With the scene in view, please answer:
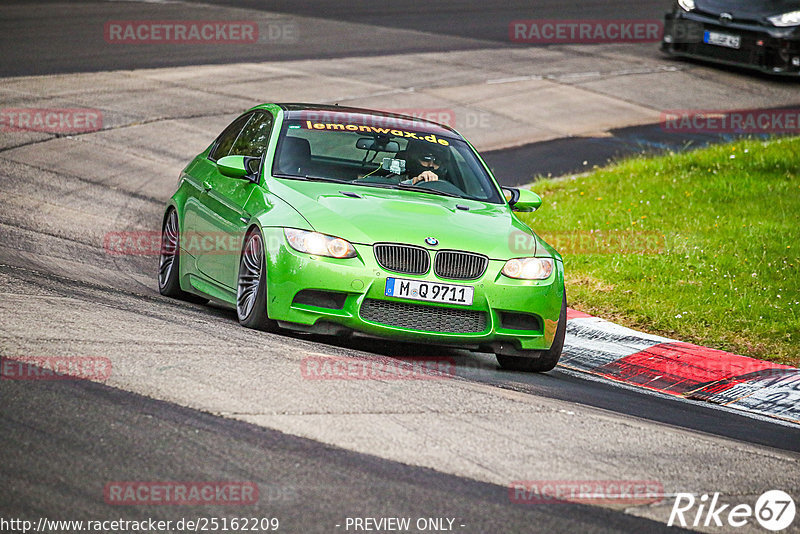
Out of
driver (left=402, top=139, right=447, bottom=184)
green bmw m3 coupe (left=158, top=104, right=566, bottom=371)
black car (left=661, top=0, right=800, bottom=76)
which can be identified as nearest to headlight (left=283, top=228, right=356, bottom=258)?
green bmw m3 coupe (left=158, top=104, right=566, bottom=371)

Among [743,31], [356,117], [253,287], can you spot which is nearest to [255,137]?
[356,117]

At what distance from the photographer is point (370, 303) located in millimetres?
7332

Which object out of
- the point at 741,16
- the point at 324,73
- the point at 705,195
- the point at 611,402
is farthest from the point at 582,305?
the point at 741,16

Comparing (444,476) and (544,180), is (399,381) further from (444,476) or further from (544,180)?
(544,180)

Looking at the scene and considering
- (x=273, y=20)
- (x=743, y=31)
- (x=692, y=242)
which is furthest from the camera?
(x=273, y=20)

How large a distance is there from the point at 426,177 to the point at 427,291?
1641 mm

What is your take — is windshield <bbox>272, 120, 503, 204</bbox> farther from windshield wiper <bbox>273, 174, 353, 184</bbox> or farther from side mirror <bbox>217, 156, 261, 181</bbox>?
side mirror <bbox>217, 156, 261, 181</bbox>

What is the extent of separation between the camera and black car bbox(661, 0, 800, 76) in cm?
2205

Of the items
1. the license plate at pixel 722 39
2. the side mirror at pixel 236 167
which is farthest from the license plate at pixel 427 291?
the license plate at pixel 722 39

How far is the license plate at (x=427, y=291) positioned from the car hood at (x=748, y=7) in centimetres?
1668

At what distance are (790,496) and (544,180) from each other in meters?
10.5

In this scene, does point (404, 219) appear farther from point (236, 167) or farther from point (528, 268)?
point (236, 167)

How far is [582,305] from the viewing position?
10.5 meters

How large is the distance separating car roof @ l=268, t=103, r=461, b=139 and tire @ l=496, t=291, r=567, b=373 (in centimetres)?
203
